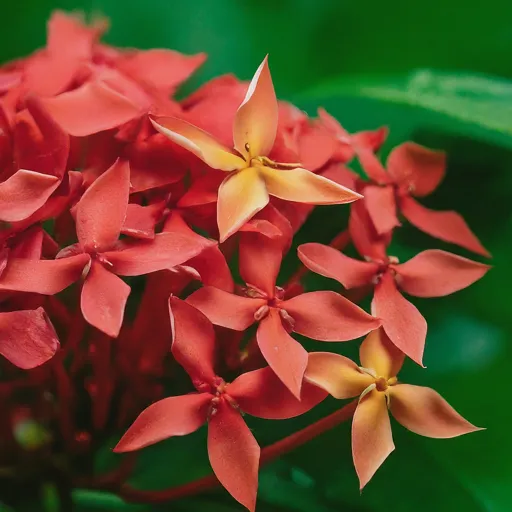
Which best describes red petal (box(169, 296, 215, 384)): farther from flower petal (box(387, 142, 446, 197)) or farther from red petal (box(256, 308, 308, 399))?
flower petal (box(387, 142, 446, 197))

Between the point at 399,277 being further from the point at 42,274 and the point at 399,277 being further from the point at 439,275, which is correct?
the point at 42,274

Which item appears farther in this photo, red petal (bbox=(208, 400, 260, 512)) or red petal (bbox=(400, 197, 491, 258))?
red petal (bbox=(400, 197, 491, 258))

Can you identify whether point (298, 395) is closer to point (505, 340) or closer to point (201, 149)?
point (201, 149)

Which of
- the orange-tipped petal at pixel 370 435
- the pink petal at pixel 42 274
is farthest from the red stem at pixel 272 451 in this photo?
the pink petal at pixel 42 274

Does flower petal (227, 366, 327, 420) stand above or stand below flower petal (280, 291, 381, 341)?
below

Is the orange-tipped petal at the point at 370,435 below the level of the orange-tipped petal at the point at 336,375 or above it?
below

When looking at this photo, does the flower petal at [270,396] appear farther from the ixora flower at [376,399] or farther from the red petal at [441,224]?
the red petal at [441,224]

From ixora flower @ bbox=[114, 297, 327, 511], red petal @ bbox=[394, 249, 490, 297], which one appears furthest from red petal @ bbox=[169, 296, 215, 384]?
red petal @ bbox=[394, 249, 490, 297]
